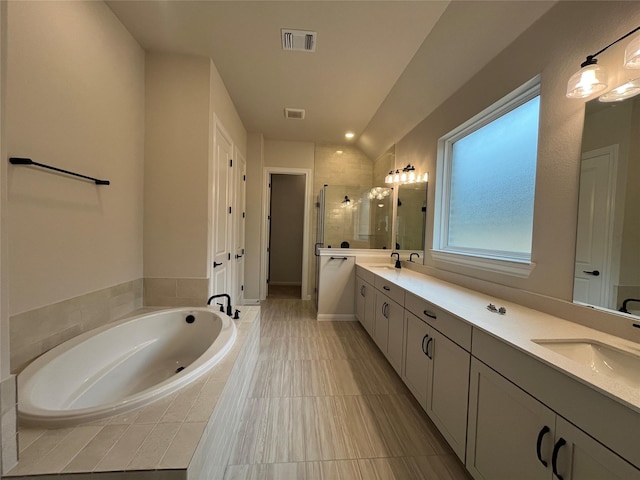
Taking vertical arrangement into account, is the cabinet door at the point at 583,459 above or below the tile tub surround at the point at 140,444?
above

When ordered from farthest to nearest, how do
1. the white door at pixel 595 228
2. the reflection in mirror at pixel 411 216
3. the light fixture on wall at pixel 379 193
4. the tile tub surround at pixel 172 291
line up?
1. the light fixture on wall at pixel 379 193
2. the reflection in mirror at pixel 411 216
3. the tile tub surround at pixel 172 291
4. the white door at pixel 595 228

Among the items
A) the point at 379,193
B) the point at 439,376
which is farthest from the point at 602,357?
the point at 379,193

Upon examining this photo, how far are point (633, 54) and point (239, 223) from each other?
3.73m

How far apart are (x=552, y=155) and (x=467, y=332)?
1.10 m

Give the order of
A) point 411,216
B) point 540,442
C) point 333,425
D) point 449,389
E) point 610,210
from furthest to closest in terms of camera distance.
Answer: point 411,216 < point 333,425 < point 449,389 < point 610,210 < point 540,442

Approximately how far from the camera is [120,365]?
170cm

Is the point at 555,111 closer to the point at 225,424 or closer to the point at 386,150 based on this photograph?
the point at 225,424

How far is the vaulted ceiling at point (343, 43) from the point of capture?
1715 mm

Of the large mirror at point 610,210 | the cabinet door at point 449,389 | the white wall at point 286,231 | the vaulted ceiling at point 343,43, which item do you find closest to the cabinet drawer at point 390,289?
the cabinet door at point 449,389

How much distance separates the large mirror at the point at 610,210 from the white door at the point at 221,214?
2604mm

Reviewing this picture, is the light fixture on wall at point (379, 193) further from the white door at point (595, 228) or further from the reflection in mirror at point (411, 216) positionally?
the white door at point (595, 228)

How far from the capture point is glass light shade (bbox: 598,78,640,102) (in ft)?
3.50

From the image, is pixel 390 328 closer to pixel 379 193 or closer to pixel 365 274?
pixel 365 274

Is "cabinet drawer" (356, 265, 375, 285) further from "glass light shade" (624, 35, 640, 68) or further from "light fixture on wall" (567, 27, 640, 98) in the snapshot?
"glass light shade" (624, 35, 640, 68)
